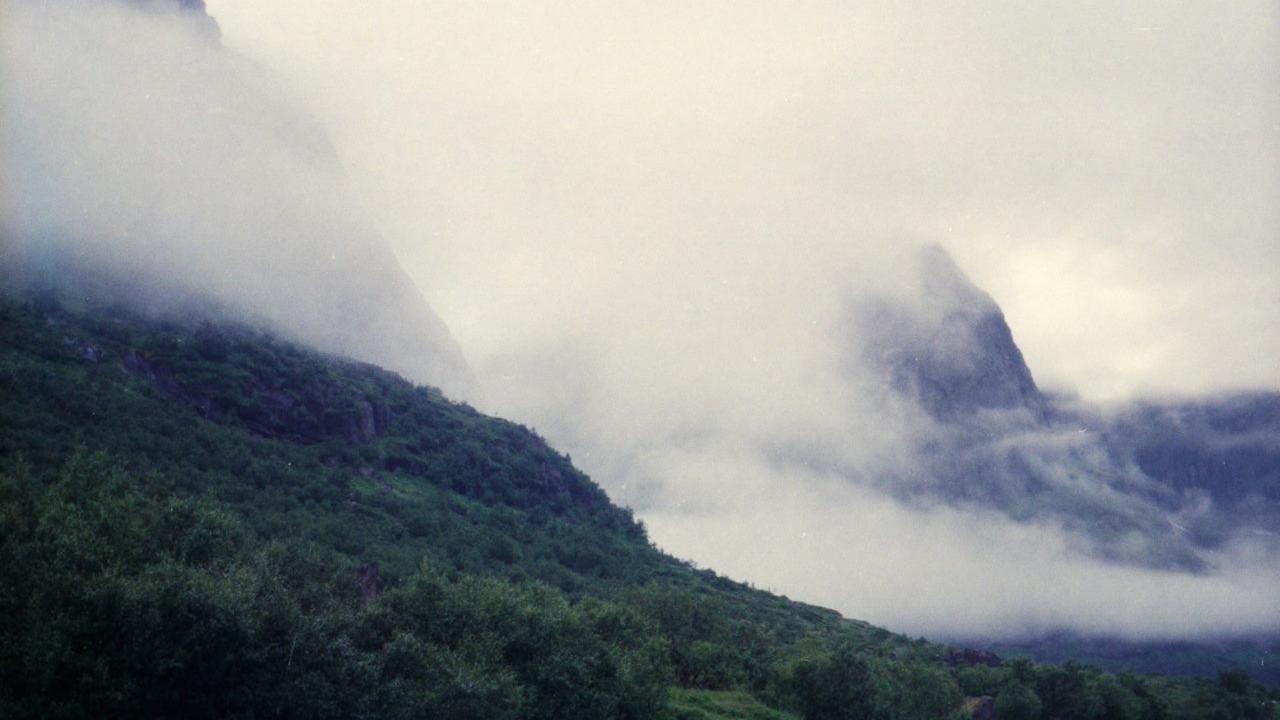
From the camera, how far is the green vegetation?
149 feet

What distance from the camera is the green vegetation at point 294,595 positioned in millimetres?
45531

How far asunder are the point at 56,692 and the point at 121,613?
4.53m

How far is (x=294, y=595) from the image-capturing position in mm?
57438

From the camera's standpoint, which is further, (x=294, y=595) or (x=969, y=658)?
(x=969, y=658)

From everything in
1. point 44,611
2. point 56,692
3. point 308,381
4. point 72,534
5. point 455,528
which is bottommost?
point 56,692

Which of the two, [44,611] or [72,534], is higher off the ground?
[72,534]

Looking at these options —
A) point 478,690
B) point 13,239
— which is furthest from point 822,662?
point 13,239

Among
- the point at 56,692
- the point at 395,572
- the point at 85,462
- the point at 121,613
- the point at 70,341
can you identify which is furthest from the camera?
the point at 70,341

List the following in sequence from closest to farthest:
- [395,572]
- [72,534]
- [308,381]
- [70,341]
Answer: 1. [72,534]
2. [395,572]
3. [70,341]
4. [308,381]

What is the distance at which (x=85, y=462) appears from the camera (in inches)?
3548

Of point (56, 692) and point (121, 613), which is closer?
point (56, 692)

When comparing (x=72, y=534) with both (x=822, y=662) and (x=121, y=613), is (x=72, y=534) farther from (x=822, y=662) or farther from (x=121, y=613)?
(x=822, y=662)

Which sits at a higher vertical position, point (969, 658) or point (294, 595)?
point (969, 658)

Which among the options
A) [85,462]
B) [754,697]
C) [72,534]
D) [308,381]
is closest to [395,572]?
[85,462]
